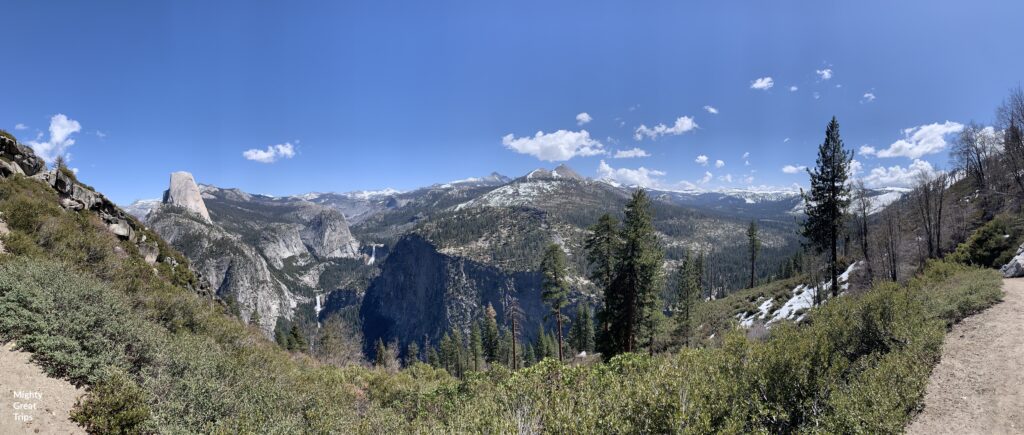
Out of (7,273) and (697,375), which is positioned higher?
(7,273)

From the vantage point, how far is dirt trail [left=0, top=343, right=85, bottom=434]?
23.4 feet

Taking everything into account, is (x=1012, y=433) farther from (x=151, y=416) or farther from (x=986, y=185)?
(x=986, y=185)

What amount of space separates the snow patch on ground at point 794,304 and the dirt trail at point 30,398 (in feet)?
144

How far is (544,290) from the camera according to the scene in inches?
1332

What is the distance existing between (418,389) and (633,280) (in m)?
16.3

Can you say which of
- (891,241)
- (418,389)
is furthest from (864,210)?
(418,389)

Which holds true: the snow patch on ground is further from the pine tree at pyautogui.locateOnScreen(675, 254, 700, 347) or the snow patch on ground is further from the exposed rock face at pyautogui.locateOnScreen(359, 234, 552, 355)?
the exposed rock face at pyautogui.locateOnScreen(359, 234, 552, 355)

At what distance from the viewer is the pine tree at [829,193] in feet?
86.4

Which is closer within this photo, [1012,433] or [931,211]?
[1012,433]

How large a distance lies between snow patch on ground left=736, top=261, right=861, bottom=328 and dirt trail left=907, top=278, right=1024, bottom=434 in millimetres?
21229

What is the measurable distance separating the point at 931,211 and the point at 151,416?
58.7 metres

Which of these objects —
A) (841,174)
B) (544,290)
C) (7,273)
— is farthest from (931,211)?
(7,273)

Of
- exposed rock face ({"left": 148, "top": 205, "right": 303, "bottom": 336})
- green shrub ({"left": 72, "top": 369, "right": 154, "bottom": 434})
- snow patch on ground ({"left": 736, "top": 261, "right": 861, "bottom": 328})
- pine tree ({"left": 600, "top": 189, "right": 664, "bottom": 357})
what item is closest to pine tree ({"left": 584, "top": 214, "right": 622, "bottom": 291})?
pine tree ({"left": 600, "top": 189, "right": 664, "bottom": 357})

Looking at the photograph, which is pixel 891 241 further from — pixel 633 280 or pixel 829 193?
pixel 633 280
